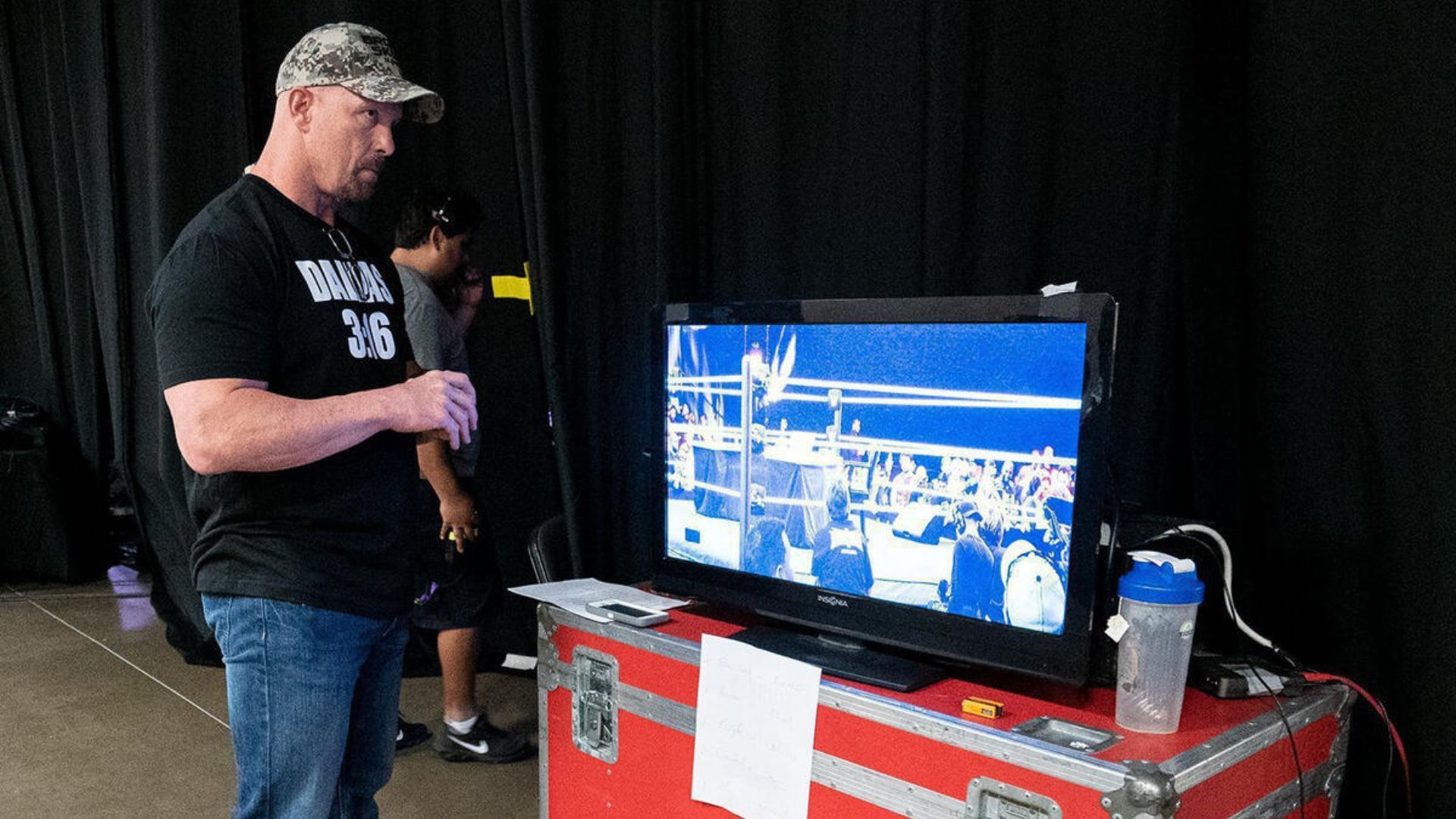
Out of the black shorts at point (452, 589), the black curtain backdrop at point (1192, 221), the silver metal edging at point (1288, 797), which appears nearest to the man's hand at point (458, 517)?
the black shorts at point (452, 589)

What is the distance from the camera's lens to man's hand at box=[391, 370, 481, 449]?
4.56 ft

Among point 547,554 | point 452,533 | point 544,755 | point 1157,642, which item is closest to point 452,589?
point 452,533

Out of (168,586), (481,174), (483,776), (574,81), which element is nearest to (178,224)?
(481,174)

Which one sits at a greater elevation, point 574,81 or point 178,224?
point 574,81

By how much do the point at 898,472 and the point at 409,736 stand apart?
1960 millimetres

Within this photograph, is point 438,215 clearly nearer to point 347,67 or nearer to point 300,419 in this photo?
point 347,67

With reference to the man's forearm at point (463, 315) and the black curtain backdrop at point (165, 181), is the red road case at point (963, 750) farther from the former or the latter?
the black curtain backdrop at point (165, 181)

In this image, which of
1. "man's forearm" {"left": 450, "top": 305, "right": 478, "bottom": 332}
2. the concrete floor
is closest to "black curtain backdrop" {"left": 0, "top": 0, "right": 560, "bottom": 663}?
the concrete floor

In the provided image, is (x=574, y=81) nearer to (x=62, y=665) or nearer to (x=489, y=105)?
(x=489, y=105)

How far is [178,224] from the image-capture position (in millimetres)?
3574

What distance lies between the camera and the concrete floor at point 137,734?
245cm

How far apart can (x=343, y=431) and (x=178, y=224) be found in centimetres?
275

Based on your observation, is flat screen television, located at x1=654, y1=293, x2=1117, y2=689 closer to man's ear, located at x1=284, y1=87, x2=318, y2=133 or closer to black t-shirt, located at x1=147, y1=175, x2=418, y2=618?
black t-shirt, located at x1=147, y1=175, x2=418, y2=618

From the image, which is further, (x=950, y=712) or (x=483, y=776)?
(x=483, y=776)
